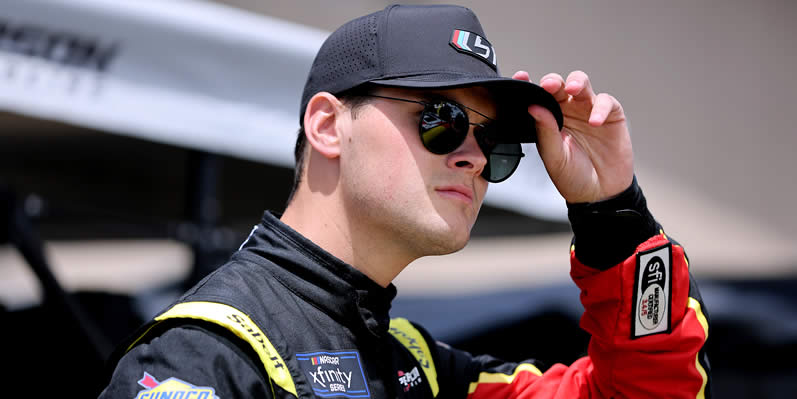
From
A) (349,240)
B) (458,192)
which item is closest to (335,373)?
(349,240)

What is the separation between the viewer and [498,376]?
73.4 inches

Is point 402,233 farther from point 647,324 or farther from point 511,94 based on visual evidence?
point 647,324

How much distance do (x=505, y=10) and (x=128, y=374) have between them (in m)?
5.23

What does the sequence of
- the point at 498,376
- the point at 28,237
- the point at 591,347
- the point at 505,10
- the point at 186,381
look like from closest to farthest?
1. the point at 186,381
2. the point at 591,347
3. the point at 498,376
4. the point at 28,237
5. the point at 505,10

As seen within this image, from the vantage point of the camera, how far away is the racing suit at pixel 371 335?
1200mm

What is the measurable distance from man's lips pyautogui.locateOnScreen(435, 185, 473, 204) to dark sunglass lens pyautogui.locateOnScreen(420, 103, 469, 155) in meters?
0.07

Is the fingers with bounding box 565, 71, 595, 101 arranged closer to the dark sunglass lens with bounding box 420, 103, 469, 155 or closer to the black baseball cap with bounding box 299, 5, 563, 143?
the black baseball cap with bounding box 299, 5, 563, 143

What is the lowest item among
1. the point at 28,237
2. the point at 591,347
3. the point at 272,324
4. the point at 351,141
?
the point at 28,237

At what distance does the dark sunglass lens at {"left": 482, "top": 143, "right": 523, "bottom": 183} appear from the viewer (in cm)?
157

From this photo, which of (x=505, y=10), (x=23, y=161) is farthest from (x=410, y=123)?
(x=505, y=10)

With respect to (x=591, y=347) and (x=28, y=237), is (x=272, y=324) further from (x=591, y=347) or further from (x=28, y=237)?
(x=28, y=237)

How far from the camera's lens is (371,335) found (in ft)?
4.86

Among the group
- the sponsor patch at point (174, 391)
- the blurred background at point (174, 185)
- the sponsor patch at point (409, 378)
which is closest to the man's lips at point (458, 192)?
the sponsor patch at point (409, 378)

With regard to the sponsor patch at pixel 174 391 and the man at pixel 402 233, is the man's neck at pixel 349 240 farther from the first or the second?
the sponsor patch at pixel 174 391
